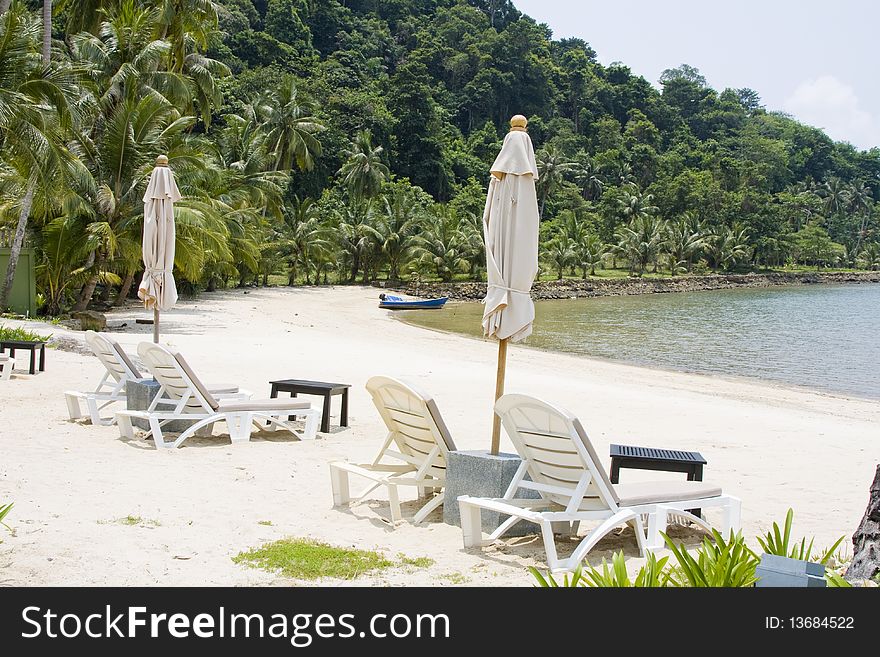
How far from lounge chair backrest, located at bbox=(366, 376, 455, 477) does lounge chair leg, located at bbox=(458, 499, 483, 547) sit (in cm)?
53

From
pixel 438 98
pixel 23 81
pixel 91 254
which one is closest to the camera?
pixel 23 81

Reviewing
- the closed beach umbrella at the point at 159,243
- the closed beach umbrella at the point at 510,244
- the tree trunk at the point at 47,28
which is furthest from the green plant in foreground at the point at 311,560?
the tree trunk at the point at 47,28

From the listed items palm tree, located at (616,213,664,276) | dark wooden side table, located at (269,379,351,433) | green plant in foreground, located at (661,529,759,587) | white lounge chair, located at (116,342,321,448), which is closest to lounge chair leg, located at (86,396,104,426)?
white lounge chair, located at (116,342,321,448)

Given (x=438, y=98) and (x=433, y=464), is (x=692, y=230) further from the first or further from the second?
(x=433, y=464)

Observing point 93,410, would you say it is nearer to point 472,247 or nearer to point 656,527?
point 656,527

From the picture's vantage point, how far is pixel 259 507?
5488 mm

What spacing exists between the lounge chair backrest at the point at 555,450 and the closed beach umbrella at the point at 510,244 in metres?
0.48

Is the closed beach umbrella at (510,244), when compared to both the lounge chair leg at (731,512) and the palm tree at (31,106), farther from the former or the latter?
the palm tree at (31,106)

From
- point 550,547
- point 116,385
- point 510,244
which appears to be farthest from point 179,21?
point 550,547

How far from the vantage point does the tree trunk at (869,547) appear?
11.1 ft

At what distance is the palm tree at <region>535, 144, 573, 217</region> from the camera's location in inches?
3105

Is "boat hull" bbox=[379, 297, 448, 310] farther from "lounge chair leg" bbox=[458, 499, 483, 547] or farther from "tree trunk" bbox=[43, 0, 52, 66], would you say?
"lounge chair leg" bbox=[458, 499, 483, 547]
